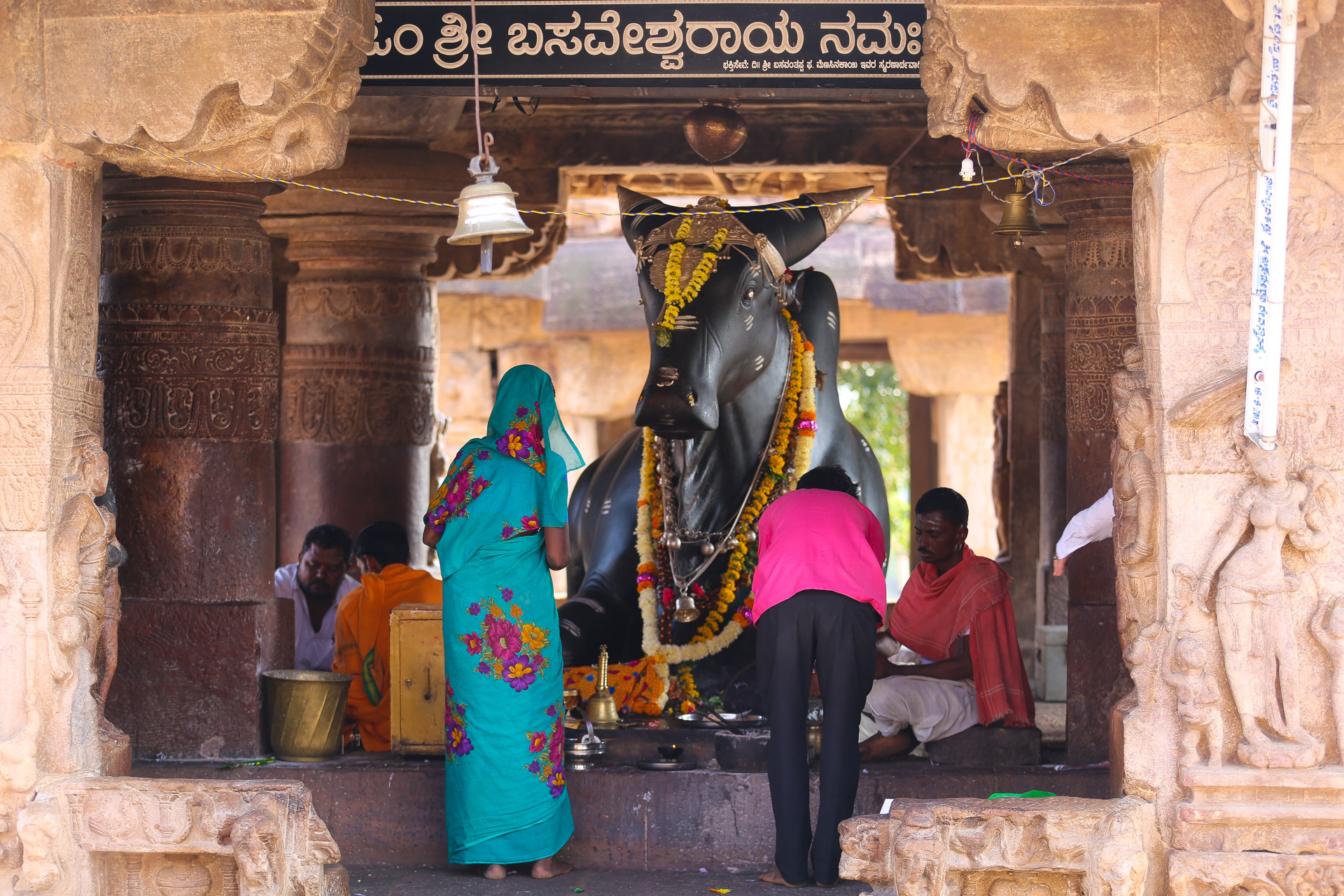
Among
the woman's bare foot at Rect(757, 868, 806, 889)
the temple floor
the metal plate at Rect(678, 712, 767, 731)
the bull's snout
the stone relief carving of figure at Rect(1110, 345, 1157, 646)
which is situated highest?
the bull's snout

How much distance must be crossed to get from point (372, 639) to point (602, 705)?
933 millimetres

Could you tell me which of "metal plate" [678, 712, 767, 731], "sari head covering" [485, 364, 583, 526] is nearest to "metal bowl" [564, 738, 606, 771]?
"metal plate" [678, 712, 767, 731]

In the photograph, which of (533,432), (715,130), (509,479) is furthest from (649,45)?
(509,479)

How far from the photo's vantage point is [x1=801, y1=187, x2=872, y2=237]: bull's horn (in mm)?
5797

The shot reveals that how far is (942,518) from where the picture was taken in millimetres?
5441

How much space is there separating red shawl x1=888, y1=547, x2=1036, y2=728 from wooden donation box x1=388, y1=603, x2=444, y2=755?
1565mm

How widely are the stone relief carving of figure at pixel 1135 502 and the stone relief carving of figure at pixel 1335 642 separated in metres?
0.39

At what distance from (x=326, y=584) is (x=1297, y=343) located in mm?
3979

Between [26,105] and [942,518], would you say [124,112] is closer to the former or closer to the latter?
[26,105]

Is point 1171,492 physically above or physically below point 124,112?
below

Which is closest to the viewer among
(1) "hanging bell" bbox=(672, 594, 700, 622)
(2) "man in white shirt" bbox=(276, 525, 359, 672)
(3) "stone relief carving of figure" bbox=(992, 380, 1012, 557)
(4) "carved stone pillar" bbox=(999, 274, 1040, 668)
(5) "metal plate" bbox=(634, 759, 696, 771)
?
(5) "metal plate" bbox=(634, 759, 696, 771)

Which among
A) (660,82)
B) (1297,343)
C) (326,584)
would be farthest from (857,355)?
(1297,343)

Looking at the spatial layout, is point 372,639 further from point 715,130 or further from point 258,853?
point 715,130

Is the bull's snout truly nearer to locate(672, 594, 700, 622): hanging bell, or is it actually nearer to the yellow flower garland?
the yellow flower garland
